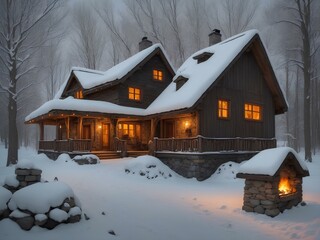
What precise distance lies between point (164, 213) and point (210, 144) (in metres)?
8.49

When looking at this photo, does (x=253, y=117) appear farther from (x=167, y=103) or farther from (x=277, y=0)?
(x=277, y=0)

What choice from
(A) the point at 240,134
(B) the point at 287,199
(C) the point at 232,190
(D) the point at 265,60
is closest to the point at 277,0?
(D) the point at 265,60

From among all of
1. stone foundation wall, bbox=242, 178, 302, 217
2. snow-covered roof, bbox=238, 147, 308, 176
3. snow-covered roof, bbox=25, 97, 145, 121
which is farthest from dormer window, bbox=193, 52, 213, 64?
stone foundation wall, bbox=242, 178, 302, 217

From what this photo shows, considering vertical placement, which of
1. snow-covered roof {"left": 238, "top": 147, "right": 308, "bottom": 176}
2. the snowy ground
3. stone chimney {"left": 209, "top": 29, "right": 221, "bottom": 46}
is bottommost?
the snowy ground

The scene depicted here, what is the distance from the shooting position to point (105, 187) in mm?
12203

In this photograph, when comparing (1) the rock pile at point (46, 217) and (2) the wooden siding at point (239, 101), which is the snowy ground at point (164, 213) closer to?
(1) the rock pile at point (46, 217)

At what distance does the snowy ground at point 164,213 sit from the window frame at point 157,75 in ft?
36.5

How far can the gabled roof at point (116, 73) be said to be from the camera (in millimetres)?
22125

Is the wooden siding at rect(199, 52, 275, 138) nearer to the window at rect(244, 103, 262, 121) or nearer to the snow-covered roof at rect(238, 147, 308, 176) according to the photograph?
the window at rect(244, 103, 262, 121)

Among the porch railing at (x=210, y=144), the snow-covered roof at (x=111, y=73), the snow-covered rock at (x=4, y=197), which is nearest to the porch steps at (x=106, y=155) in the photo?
the porch railing at (x=210, y=144)

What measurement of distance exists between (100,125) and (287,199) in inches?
669

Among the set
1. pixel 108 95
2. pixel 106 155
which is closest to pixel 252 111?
pixel 106 155

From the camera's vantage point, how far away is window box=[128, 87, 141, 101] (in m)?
23.5

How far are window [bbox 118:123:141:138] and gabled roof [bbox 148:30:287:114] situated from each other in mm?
4017
